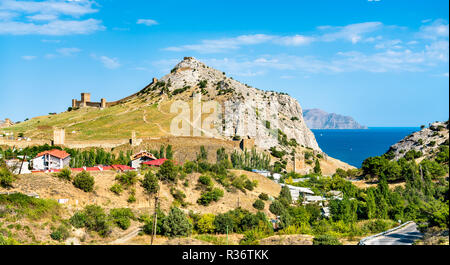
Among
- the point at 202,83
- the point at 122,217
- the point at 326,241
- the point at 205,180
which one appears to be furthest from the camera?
the point at 202,83

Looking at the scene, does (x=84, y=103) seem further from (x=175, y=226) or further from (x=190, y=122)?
(x=175, y=226)

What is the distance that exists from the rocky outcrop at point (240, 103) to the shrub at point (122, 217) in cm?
4125

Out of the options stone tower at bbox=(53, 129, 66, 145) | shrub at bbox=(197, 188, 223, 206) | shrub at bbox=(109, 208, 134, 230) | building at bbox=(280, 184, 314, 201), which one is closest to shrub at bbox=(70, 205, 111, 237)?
shrub at bbox=(109, 208, 134, 230)

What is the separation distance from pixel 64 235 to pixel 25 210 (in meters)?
2.97

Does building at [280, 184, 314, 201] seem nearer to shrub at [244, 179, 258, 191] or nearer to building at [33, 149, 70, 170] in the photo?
shrub at [244, 179, 258, 191]

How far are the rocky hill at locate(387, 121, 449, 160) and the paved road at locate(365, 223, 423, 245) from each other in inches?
1562

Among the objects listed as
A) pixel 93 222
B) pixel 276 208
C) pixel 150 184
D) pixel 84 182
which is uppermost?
pixel 84 182

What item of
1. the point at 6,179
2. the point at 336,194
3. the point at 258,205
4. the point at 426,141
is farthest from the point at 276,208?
the point at 426,141

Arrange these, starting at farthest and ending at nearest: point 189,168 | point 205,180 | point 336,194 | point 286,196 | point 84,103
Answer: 1. point 84,103
2. point 336,194
3. point 189,168
4. point 286,196
5. point 205,180

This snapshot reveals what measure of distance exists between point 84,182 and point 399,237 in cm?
2101

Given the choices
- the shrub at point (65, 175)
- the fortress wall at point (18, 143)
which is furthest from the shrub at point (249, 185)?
the fortress wall at point (18, 143)

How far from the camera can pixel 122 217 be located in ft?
80.1

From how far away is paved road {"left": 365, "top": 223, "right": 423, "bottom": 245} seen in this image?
52.4 ft
